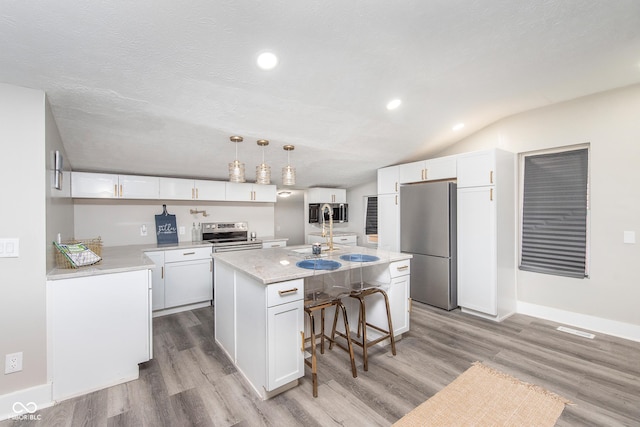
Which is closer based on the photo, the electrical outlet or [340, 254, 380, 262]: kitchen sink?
the electrical outlet

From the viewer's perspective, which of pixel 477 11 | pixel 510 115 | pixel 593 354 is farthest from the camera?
pixel 510 115

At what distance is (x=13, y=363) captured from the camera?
5.99ft

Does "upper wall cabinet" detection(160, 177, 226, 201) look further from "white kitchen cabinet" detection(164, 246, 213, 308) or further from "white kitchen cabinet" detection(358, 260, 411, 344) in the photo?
"white kitchen cabinet" detection(358, 260, 411, 344)

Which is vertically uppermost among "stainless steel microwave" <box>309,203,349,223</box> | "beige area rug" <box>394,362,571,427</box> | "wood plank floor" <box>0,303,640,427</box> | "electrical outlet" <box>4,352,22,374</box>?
"stainless steel microwave" <box>309,203,349,223</box>

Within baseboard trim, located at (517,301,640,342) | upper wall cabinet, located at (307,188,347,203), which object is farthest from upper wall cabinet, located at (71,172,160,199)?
baseboard trim, located at (517,301,640,342)

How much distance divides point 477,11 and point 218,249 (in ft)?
12.1

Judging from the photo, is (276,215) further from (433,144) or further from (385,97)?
(385,97)

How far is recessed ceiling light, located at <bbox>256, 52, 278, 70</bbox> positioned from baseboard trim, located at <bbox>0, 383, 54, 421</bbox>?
8.70 feet

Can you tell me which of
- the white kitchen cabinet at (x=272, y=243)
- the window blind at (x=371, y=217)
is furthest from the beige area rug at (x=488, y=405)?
the window blind at (x=371, y=217)

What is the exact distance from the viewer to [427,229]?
3.88 meters

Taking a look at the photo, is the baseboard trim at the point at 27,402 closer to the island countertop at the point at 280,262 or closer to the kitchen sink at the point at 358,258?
the island countertop at the point at 280,262

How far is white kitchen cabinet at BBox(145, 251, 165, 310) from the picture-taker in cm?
351

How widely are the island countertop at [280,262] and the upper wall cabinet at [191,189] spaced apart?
172 cm

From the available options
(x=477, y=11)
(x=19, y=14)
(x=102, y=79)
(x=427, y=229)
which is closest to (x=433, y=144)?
(x=427, y=229)
